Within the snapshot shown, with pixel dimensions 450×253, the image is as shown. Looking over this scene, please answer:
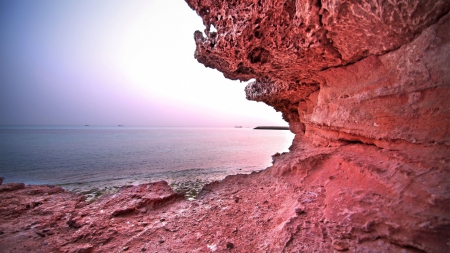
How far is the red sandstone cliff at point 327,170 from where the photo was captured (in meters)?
2.28

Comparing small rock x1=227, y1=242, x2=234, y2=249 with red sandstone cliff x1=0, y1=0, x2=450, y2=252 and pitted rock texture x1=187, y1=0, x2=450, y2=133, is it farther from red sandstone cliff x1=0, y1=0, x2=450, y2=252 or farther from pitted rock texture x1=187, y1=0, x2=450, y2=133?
pitted rock texture x1=187, y1=0, x2=450, y2=133

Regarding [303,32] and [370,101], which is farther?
[303,32]

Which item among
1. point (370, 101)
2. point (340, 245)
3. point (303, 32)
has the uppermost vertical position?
point (303, 32)

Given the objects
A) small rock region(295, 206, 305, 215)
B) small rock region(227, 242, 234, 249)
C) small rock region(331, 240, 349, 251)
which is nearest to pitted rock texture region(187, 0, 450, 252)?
small rock region(331, 240, 349, 251)

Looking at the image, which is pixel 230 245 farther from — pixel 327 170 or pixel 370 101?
pixel 370 101

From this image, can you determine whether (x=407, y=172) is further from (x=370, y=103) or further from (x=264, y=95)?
(x=264, y=95)

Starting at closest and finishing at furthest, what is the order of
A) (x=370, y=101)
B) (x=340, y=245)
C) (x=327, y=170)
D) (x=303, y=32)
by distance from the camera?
(x=340, y=245)
(x=370, y=101)
(x=303, y=32)
(x=327, y=170)

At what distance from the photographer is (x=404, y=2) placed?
2.27m

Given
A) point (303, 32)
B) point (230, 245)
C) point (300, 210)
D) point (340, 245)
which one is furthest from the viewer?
point (303, 32)

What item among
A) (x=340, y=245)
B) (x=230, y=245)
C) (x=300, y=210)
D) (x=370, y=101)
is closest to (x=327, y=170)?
(x=300, y=210)

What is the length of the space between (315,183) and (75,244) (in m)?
5.06

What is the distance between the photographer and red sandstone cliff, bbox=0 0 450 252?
228 cm

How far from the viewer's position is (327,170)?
13.5ft

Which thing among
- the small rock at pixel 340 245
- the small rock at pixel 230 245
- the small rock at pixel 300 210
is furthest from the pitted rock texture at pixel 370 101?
the small rock at pixel 230 245
